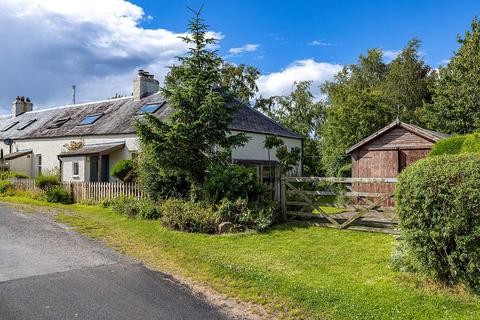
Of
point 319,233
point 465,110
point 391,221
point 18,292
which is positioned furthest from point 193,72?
point 465,110

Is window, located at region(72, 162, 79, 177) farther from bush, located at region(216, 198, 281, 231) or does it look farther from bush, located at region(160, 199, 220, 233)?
bush, located at region(216, 198, 281, 231)

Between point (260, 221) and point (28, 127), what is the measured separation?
26.7 meters

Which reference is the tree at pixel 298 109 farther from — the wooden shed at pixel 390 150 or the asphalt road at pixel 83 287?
the asphalt road at pixel 83 287

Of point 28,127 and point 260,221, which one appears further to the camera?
point 28,127

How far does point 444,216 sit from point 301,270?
8.75 feet

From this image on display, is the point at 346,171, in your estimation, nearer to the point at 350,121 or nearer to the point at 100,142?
the point at 350,121

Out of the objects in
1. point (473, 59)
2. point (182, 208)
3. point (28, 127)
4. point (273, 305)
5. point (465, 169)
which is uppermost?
point (473, 59)

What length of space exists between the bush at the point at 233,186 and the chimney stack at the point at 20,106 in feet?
107

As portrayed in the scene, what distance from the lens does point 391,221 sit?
10.8 m

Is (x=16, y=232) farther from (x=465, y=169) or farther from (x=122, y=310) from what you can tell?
(x=465, y=169)

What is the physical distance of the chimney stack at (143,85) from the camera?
2600cm

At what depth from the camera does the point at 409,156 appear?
1761cm

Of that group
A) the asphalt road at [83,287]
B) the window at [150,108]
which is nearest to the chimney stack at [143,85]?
the window at [150,108]

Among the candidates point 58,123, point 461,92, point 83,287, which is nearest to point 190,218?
point 83,287
